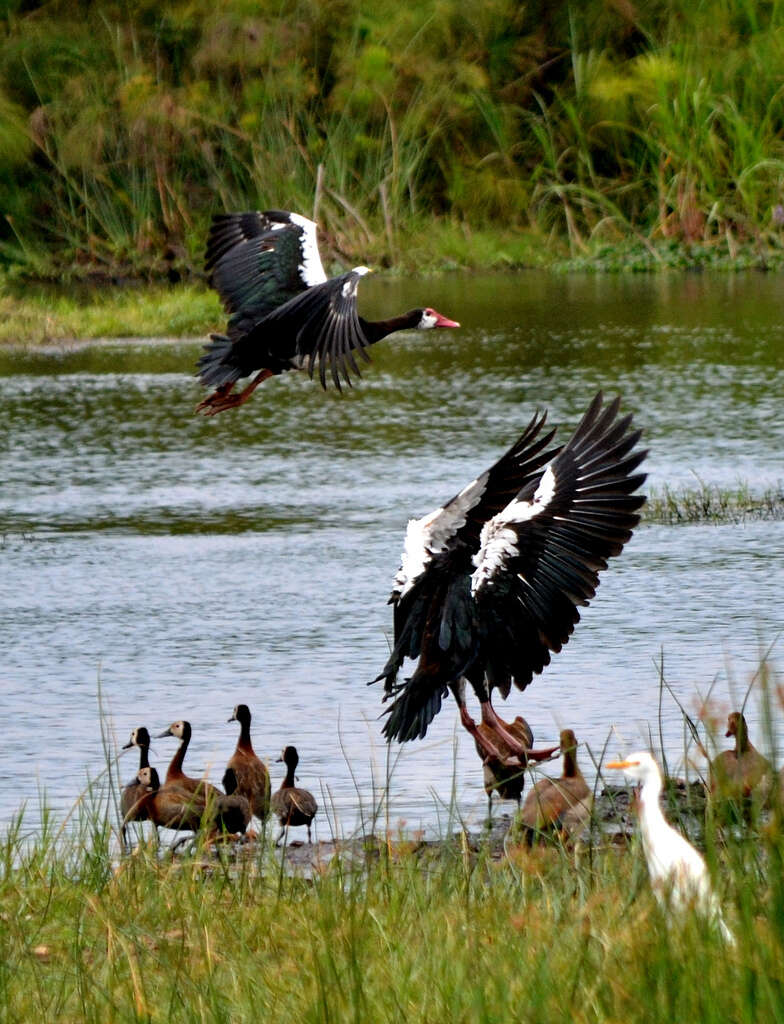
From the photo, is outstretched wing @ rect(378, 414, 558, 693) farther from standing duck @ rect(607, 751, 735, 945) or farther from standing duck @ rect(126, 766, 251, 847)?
standing duck @ rect(607, 751, 735, 945)

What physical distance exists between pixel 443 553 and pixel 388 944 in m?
2.99

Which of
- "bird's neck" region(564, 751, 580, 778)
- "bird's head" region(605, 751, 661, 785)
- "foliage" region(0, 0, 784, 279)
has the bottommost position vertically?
"bird's neck" region(564, 751, 580, 778)

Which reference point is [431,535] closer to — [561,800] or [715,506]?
[561,800]

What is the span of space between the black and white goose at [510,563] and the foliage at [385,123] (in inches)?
939

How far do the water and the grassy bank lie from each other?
35cm

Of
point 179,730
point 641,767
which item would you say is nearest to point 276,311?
point 179,730

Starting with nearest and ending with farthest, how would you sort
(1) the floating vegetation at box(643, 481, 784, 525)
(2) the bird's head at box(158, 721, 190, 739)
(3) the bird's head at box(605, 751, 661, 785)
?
1. (3) the bird's head at box(605, 751, 661, 785)
2. (2) the bird's head at box(158, 721, 190, 739)
3. (1) the floating vegetation at box(643, 481, 784, 525)

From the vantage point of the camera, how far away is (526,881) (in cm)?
489

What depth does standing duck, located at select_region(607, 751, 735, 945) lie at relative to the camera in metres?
3.63

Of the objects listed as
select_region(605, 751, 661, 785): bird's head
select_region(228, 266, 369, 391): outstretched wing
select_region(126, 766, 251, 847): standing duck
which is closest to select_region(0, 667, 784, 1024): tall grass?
select_region(605, 751, 661, 785): bird's head

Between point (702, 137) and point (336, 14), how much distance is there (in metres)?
7.68

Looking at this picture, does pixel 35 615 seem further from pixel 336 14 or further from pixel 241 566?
pixel 336 14

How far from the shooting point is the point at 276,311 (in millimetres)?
9375

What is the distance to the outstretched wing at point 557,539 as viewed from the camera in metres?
6.94
